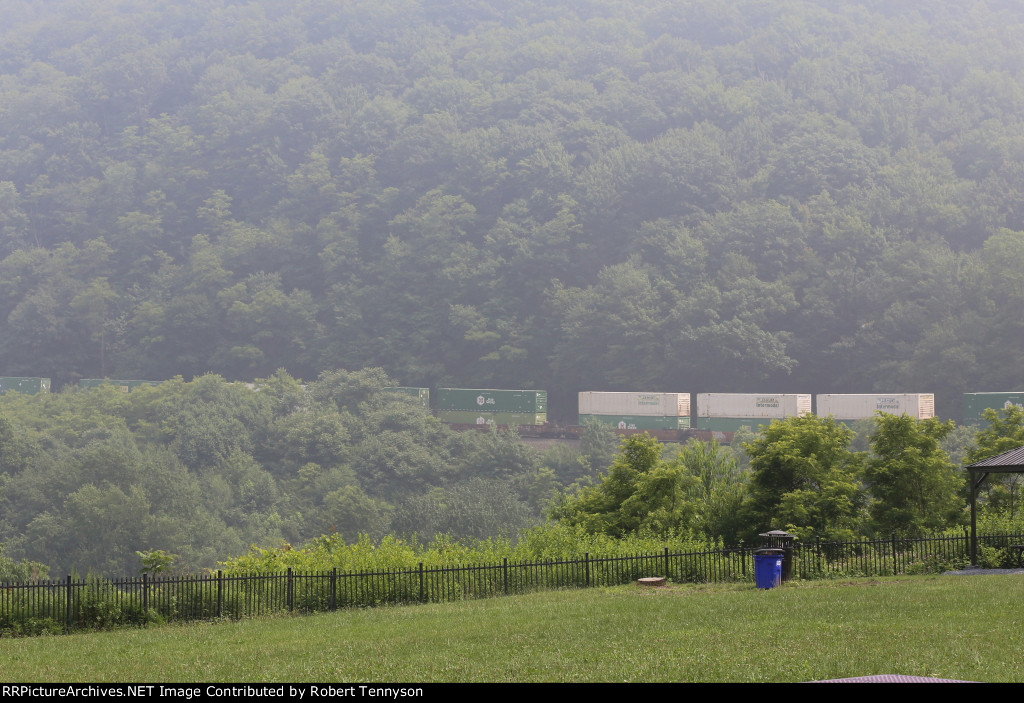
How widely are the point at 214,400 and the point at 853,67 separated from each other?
3848 inches

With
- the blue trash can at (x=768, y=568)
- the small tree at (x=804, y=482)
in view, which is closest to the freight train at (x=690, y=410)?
the small tree at (x=804, y=482)

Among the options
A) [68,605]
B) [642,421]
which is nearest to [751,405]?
[642,421]

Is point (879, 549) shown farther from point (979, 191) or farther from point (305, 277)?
point (305, 277)

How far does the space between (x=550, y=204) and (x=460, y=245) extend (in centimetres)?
1261

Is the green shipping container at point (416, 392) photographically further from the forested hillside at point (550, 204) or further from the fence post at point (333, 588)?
the fence post at point (333, 588)

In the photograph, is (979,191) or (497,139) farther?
(497,139)

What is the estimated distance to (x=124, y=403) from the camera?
92.3m

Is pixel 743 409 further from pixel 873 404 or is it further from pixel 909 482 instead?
pixel 909 482

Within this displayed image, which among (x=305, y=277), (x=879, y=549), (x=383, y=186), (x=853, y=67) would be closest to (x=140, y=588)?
(x=879, y=549)

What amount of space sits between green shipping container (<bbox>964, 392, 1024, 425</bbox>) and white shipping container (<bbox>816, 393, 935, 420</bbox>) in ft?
8.13

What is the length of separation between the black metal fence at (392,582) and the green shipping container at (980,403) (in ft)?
193

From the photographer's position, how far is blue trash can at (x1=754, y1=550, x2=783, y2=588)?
17.1 m

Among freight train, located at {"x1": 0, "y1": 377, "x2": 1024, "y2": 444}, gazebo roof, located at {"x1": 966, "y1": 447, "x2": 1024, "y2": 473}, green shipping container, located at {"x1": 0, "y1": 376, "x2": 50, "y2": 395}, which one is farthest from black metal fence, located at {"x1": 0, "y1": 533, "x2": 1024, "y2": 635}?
green shipping container, located at {"x1": 0, "y1": 376, "x2": 50, "y2": 395}

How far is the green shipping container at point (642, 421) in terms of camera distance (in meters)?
79.1
